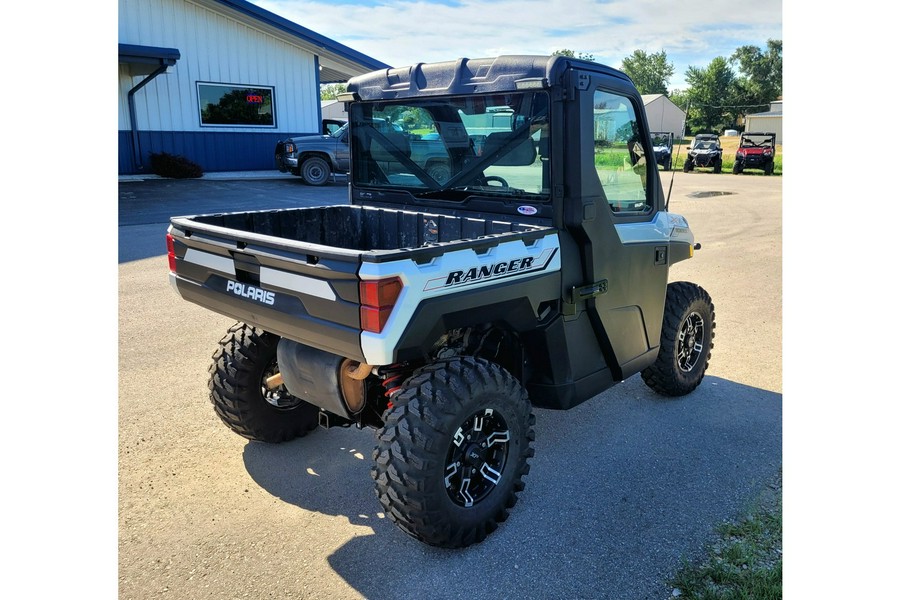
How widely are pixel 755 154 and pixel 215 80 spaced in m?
19.5

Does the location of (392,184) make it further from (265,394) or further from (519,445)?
(519,445)

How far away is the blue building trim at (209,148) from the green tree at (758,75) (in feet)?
208

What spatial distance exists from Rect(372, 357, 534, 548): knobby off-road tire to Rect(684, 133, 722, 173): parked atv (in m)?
27.3

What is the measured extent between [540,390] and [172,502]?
199cm

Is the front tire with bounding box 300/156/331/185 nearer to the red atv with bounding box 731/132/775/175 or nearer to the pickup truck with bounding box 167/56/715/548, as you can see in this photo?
the pickup truck with bounding box 167/56/715/548

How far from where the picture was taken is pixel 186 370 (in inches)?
207

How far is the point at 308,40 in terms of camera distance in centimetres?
2072

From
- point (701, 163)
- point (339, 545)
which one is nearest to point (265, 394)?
point (339, 545)

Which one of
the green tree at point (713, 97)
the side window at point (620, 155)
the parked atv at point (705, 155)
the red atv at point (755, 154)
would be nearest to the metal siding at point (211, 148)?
the parked atv at point (705, 155)

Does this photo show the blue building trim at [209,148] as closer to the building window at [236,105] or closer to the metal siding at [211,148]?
the metal siding at [211,148]

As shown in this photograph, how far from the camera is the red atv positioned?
87.5 feet

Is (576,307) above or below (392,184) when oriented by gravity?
below

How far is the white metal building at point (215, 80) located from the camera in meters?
18.2

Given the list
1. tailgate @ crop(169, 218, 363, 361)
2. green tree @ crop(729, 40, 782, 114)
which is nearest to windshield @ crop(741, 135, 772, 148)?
tailgate @ crop(169, 218, 363, 361)
